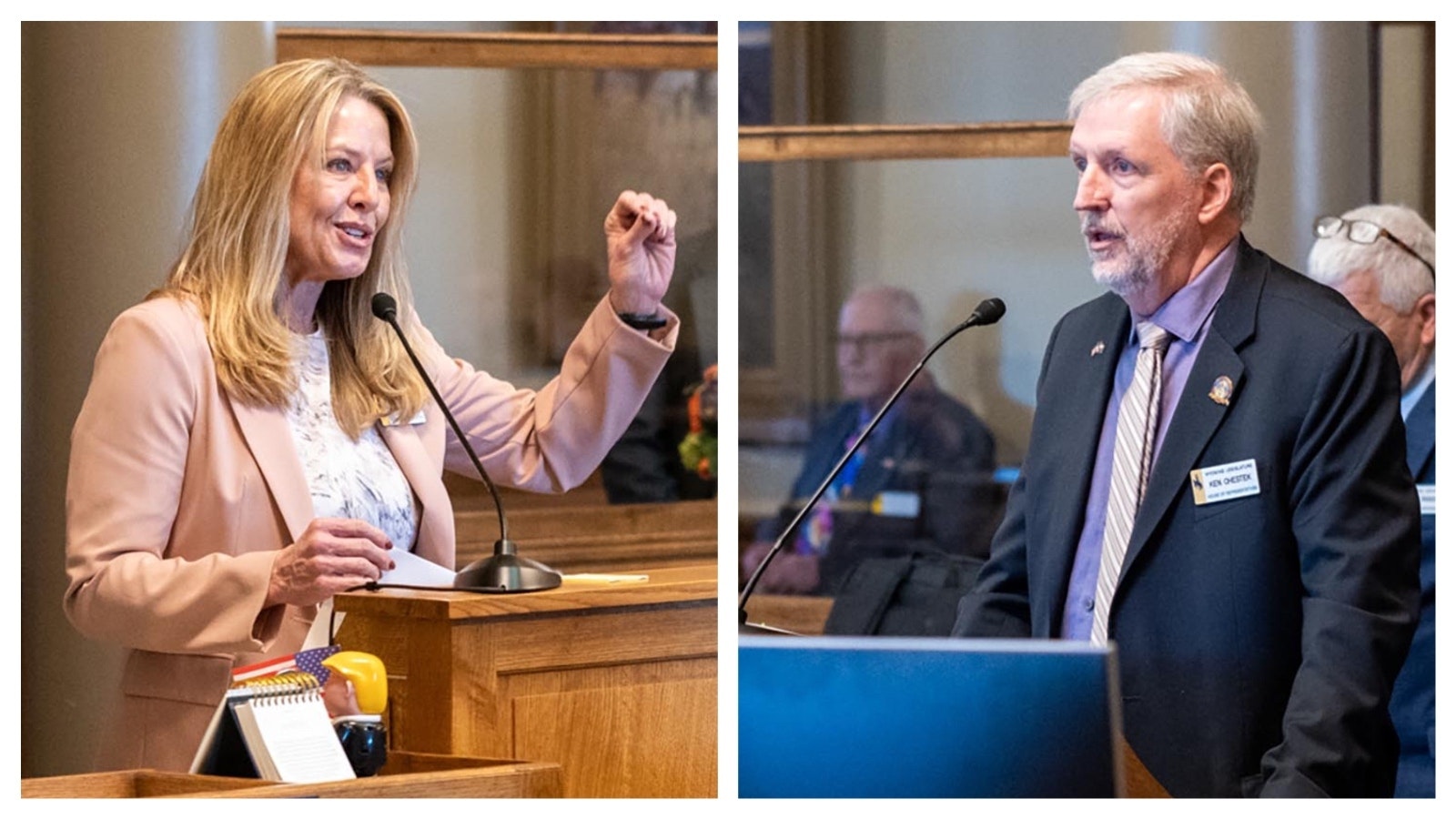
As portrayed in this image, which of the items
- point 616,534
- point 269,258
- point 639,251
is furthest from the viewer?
point 616,534

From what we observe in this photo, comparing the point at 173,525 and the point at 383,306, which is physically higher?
the point at 383,306

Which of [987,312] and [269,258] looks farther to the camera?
[269,258]

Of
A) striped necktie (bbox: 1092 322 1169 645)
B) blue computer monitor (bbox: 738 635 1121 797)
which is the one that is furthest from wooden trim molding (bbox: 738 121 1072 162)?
blue computer monitor (bbox: 738 635 1121 797)

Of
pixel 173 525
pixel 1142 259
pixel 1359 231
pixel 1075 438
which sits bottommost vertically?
pixel 173 525

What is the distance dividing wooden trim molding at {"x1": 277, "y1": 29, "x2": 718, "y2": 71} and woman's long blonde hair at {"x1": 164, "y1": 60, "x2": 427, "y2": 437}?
1.45m

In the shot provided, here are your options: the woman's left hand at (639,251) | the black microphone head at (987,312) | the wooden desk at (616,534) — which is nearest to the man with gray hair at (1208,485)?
the black microphone head at (987,312)

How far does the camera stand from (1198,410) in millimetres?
2697

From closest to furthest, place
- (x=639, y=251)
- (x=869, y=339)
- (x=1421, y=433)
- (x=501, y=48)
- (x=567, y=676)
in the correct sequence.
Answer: (x=567, y=676)
(x=639, y=251)
(x=1421, y=433)
(x=501, y=48)
(x=869, y=339)

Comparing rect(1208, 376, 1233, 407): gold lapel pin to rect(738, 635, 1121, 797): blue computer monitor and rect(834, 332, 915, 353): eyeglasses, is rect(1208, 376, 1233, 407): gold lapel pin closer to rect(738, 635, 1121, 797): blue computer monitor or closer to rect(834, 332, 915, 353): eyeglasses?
rect(738, 635, 1121, 797): blue computer monitor

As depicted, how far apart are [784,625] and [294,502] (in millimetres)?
2041

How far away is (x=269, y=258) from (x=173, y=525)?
0.42 meters

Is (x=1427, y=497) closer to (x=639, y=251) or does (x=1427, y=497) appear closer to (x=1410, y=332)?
(x=1410, y=332)

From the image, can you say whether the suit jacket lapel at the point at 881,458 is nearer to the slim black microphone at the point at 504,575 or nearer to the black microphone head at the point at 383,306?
the black microphone head at the point at 383,306

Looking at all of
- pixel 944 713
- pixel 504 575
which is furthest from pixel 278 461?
pixel 944 713
